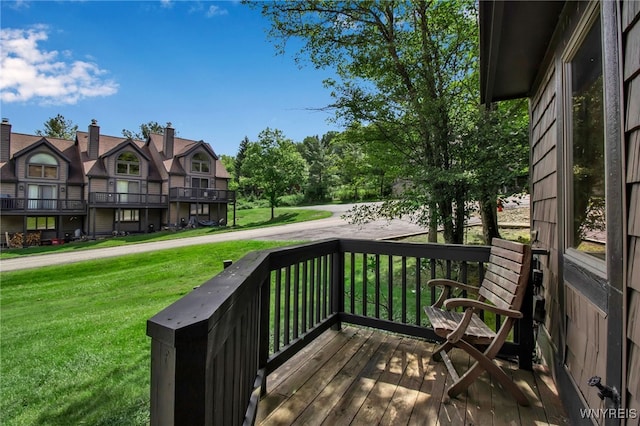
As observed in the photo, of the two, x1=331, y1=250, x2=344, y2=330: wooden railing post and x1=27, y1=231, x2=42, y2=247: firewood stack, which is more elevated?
x1=331, y1=250, x2=344, y2=330: wooden railing post

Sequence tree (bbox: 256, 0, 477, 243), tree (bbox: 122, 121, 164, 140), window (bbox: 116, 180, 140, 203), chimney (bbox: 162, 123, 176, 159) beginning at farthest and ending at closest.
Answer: tree (bbox: 122, 121, 164, 140) < chimney (bbox: 162, 123, 176, 159) < window (bbox: 116, 180, 140, 203) < tree (bbox: 256, 0, 477, 243)

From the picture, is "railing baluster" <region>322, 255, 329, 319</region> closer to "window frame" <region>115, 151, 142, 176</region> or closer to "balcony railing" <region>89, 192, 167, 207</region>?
"balcony railing" <region>89, 192, 167, 207</region>

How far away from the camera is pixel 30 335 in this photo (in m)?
4.30

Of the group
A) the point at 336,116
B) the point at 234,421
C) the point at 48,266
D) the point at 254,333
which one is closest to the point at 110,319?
the point at 254,333

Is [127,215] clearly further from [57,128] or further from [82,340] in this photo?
[57,128]

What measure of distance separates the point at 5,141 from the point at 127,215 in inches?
280

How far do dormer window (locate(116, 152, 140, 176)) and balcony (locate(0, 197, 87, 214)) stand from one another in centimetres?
289

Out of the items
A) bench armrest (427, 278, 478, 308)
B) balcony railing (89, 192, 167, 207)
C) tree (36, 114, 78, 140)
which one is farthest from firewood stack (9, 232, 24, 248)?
bench armrest (427, 278, 478, 308)

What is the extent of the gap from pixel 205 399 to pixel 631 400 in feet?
4.63

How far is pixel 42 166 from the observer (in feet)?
59.9

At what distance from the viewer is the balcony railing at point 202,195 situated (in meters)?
21.0

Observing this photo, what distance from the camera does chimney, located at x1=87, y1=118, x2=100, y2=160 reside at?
64.0 feet

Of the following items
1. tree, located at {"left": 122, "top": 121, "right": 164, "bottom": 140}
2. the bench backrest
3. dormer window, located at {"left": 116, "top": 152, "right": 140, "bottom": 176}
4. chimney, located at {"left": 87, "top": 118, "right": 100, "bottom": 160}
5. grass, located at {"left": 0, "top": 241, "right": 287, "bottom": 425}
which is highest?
tree, located at {"left": 122, "top": 121, "right": 164, "bottom": 140}

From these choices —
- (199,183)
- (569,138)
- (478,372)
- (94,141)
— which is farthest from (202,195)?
(569,138)
